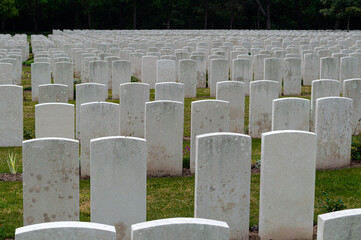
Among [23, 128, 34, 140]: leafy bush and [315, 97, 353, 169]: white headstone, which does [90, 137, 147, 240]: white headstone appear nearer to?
[315, 97, 353, 169]: white headstone

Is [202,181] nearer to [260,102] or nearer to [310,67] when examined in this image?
[260,102]

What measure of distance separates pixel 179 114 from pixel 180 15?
5291 cm

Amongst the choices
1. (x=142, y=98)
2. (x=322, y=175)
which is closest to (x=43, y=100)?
(x=142, y=98)

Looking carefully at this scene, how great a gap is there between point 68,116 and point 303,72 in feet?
31.8

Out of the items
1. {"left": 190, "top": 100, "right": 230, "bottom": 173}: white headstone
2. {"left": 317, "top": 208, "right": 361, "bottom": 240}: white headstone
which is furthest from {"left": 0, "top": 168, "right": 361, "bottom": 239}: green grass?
{"left": 317, "top": 208, "right": 361, "bottom": 240}: white headstone

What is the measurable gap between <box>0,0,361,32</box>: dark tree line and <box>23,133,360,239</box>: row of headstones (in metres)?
50.7

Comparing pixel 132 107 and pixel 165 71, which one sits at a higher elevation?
pixel 165 71

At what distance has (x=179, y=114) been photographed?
7.47 metres

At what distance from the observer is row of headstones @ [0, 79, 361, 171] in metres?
7.43

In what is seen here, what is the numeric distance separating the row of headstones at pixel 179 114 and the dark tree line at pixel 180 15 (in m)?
46.7

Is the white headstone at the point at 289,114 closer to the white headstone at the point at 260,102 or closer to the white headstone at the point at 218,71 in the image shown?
the white headstone at the point at 260,102

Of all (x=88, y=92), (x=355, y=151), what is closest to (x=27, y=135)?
(x=88, y=92)

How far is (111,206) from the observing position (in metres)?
5.32

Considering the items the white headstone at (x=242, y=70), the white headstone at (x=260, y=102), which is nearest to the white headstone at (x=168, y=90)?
the white headstone at (x=260, y=102)
